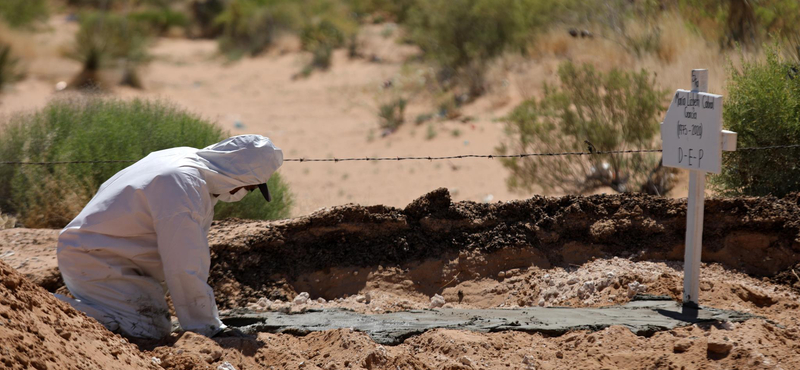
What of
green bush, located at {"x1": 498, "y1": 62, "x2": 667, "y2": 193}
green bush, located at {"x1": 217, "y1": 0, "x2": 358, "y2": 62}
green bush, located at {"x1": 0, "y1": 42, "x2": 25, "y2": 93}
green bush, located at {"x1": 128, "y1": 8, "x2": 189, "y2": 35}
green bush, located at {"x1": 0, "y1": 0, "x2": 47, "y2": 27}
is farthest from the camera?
green bush, located at {"x1": 128, "y1": 8, "x2": 189, "y2": 35}

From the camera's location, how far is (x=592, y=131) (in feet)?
30.0

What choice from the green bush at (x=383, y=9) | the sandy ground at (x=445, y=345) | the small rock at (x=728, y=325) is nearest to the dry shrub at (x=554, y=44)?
the green bush at (x=383, y=9)

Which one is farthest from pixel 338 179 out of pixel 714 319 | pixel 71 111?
pixel 714 319

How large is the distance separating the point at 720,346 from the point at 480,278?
2.03 m

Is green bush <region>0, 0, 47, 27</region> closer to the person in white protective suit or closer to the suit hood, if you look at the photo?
the person in white protective suit

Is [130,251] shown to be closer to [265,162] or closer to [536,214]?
[265,162]

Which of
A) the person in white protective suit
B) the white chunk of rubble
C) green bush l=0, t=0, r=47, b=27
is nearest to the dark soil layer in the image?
the white chunk of rubble

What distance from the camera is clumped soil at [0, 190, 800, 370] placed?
380 centimetres

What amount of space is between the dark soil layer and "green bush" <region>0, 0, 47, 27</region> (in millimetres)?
21773

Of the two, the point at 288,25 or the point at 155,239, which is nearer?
the point at 155,239

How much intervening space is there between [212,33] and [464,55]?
17.0 metres

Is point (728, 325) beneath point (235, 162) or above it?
beneath

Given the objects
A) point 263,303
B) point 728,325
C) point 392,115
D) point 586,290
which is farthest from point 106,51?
point 728,325

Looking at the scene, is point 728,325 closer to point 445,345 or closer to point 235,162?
point 445,345
